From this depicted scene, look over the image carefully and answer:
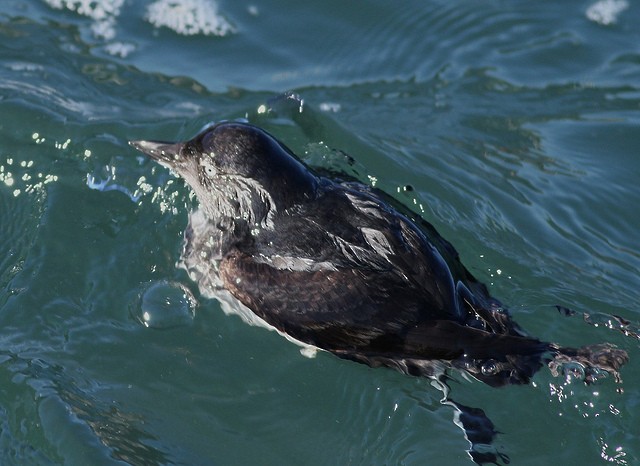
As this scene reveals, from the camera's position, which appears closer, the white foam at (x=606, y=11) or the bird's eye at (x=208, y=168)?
the bird's eye at (x=208, y=168)

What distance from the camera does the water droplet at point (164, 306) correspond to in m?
5.88

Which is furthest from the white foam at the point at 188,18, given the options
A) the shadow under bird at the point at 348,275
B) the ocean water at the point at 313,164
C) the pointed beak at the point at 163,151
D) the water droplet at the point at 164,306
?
the water droplet at the point at 164,306

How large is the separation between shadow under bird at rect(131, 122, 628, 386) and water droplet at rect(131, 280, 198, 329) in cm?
25

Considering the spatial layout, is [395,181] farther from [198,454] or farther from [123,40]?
[123,40]

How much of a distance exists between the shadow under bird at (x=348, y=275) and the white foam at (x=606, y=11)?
13.3 feet

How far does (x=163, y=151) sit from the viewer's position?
619 centimetres

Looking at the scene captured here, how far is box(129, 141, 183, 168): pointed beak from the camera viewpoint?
20.0ft

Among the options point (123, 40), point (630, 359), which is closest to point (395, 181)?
point (630, 359)

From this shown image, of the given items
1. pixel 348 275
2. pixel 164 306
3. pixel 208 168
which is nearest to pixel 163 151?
pixel 208 168

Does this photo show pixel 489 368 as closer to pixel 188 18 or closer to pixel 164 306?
pixel 164 306

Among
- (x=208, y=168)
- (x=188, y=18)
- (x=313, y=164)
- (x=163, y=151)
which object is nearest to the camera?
(x=208, y=168)

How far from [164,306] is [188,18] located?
382 cm

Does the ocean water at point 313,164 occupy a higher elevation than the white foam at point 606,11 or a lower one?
lower

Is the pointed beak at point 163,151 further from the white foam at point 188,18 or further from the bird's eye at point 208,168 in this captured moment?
the white foam at point 188,18
